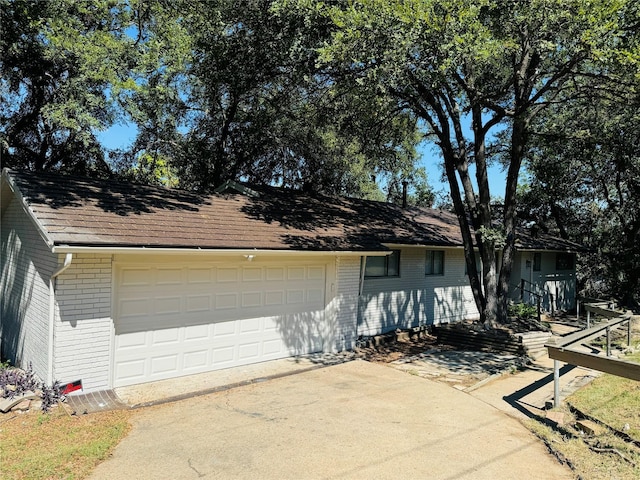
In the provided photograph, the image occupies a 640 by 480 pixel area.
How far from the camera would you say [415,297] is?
47.9 feet

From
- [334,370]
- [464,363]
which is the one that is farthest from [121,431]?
[464,363]

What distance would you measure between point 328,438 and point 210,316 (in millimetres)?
3946

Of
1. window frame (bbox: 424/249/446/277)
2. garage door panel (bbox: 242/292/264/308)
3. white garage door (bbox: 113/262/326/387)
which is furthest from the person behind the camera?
window frame (bbox: 424/249/446/277)

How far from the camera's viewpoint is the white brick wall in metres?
6.93

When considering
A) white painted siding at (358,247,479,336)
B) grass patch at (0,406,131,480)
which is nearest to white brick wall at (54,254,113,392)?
grass patch at (0,406,131,480)

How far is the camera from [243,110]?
1880cm

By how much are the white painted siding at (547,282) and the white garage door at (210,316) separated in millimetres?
12004

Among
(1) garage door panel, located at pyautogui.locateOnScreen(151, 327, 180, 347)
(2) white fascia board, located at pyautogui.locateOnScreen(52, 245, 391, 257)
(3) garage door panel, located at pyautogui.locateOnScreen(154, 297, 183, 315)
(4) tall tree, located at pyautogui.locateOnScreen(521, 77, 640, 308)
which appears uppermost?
(4) tall tree, located at pyautogui.locateOnScreen(521, 77, 640, 308)

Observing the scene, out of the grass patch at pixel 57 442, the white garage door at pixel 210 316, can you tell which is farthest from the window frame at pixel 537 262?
the grass patch at pixel 57 442

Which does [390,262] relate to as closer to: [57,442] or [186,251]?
[186,251]

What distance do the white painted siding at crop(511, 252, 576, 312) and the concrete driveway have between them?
12.8 m

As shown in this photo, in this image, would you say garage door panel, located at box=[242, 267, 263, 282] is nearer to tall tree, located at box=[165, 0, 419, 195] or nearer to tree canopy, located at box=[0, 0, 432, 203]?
tree canopy, located at box=[0, 0, 432, 203]

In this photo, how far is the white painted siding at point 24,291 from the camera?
7.32 meters

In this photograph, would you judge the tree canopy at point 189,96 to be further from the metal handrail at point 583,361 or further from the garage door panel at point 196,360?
the metal handrail at point 583,361
